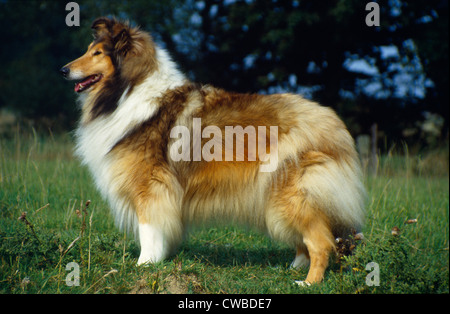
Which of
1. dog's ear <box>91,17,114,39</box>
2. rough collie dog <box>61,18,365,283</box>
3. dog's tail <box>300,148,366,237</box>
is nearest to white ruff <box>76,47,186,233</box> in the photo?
rough collie dog <box>61,18,365,283</box>

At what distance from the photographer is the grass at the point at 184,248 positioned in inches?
123

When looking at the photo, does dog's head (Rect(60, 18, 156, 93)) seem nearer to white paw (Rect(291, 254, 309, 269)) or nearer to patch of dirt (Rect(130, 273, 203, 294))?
patch of dirt (Rect(130, 273, 203, 294))

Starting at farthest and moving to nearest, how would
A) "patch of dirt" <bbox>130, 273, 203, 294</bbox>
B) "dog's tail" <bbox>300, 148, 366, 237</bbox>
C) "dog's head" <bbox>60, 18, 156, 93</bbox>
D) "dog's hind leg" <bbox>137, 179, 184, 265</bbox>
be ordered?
"dog's head" <bbox>60, 18, 156, 93</bbox>
"dog's hind leg" <bbox>137, 179, 184, 265</bbox>
"dog's tail" <bbox>300, 148, 366, 237</bbox>
"patch of dirt" <bbox>130, 273, 203, 294</bbox>

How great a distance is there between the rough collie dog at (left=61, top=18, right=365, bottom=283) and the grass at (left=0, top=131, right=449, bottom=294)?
0.33 metres

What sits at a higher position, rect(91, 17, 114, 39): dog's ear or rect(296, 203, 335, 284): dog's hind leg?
rect(91, 17, 114, 39): dog's ear

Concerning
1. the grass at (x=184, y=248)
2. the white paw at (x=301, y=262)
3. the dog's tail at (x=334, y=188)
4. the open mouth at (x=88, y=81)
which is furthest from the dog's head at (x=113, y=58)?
the white paw at (x=301, y=262)

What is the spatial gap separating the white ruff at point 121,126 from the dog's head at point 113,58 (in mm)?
119

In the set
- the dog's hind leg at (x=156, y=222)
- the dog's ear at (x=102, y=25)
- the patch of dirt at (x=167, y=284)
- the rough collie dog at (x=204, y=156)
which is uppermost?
the dog's ear at (x=102, y=25)

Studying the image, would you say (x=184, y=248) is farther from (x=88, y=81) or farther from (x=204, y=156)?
(x=88, y=81)

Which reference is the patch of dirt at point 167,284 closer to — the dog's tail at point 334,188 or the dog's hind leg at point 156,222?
the dog's hind leg at point 156,222

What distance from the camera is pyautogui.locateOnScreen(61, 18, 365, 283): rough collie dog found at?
3.42 meters

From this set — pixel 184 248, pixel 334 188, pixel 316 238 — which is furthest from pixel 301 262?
pixel 184 248

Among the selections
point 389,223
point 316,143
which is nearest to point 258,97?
point 316,143
